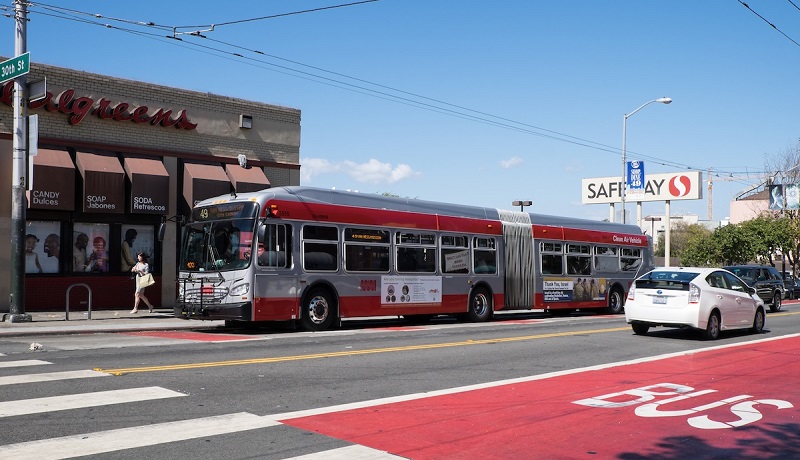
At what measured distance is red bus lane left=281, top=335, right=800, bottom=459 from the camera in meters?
6.63

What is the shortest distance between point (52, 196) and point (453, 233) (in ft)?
36.7

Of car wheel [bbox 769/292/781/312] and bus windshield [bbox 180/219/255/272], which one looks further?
car wheel [bbox 769/292/781/312]

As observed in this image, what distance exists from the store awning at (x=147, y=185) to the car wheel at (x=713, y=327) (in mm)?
16099

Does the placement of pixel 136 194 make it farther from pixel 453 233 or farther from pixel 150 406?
pixel 150 406

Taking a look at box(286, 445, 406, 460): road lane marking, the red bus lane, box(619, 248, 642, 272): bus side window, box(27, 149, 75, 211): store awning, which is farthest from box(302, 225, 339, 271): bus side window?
box(619, 248, 642, 272): bus side window

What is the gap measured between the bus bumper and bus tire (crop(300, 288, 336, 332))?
147 cm

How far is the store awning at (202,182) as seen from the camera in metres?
24.8

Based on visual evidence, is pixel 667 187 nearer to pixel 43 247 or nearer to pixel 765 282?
pixel 765 282

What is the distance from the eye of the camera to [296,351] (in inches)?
509

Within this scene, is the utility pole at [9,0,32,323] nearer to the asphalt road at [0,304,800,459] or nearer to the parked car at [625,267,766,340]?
the asphalt road at [0,304,800,459]

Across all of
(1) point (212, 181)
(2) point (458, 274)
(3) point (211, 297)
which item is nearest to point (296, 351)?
(3) point (211, 297)

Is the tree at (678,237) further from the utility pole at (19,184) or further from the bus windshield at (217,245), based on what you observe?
the utility pole at (19,184)

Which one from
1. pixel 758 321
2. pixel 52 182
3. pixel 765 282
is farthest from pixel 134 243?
pixel 765 282

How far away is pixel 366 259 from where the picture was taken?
18.9 meters
